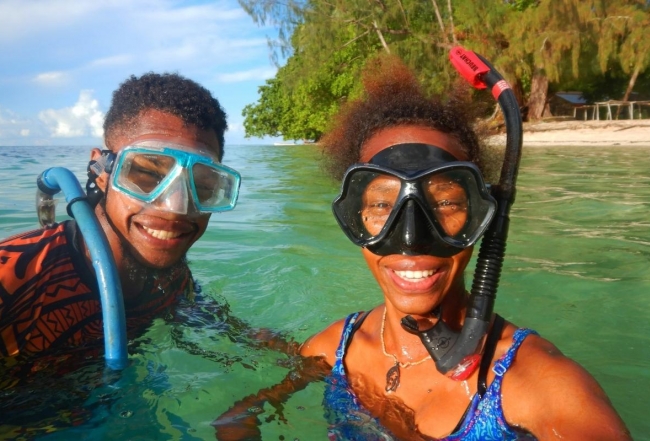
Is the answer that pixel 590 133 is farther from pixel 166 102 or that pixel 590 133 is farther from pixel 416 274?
pixel 416 274

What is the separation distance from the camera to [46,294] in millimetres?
2432

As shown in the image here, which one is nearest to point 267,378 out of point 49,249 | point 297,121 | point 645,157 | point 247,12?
point 49,249

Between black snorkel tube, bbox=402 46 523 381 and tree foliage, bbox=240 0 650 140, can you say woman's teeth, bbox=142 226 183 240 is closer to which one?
black snorkel tube, bbox=402 46 523 381

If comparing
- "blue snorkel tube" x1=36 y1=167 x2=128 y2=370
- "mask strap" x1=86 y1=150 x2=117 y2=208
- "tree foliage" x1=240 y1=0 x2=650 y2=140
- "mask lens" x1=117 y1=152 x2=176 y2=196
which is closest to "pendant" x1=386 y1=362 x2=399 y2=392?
"blue snorkel tube" x1=36 y1=167 x2=128 y2=370

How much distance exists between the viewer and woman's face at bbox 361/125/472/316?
78.1 inches

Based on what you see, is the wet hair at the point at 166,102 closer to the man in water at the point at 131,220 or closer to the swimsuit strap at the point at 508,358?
→ the man in water at the point at 131,220

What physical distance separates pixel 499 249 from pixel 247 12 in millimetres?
27078

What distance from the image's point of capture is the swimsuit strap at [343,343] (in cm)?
247

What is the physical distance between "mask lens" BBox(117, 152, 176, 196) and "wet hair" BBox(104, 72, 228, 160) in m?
0.27

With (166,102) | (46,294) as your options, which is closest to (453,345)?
(46,294)

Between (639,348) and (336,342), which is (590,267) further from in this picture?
(336,342)

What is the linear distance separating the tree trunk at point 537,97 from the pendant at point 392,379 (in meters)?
24.0

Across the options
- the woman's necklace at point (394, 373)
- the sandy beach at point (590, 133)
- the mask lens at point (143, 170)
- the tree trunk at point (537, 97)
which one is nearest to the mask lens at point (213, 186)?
the mask lens at point (143, 170)

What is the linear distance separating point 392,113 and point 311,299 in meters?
2.59
